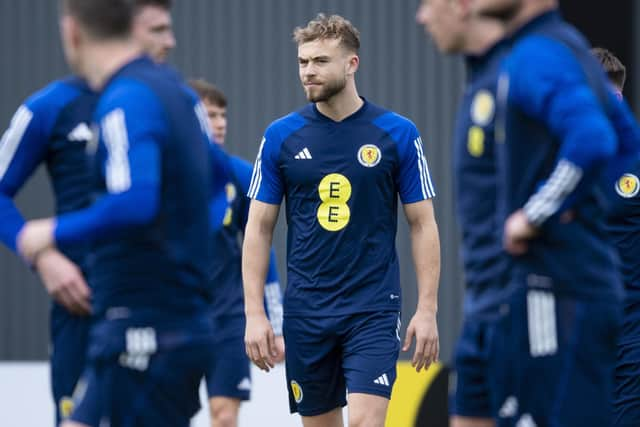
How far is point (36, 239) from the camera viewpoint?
3990 mm

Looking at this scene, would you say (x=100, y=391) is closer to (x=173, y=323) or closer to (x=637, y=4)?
(x=173, y=323)

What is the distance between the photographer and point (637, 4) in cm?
1104

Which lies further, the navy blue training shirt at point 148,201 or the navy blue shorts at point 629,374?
the navy blue shorts at point 629,374

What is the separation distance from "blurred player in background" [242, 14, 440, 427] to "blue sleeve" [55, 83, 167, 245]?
8.33 ft

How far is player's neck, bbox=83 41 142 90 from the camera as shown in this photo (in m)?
4.11

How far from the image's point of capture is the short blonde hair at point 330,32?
6.70 meters

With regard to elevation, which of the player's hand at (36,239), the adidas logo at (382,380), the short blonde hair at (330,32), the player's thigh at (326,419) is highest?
the short blonde hair at (330,32)

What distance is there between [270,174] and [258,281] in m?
0.55

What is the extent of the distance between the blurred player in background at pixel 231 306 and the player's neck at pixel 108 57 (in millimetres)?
3209

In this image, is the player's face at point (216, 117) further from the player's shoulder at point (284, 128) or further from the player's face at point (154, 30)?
the player's face at point (154, 30)

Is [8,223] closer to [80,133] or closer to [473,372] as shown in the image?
[80,133]

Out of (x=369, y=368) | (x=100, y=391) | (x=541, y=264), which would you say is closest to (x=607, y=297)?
(x=541, y=264)

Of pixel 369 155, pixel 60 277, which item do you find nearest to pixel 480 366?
pixel 60 277

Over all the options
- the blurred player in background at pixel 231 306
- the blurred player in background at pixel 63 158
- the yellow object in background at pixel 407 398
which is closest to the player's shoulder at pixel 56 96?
the blurred player in background at pixel 63 158
